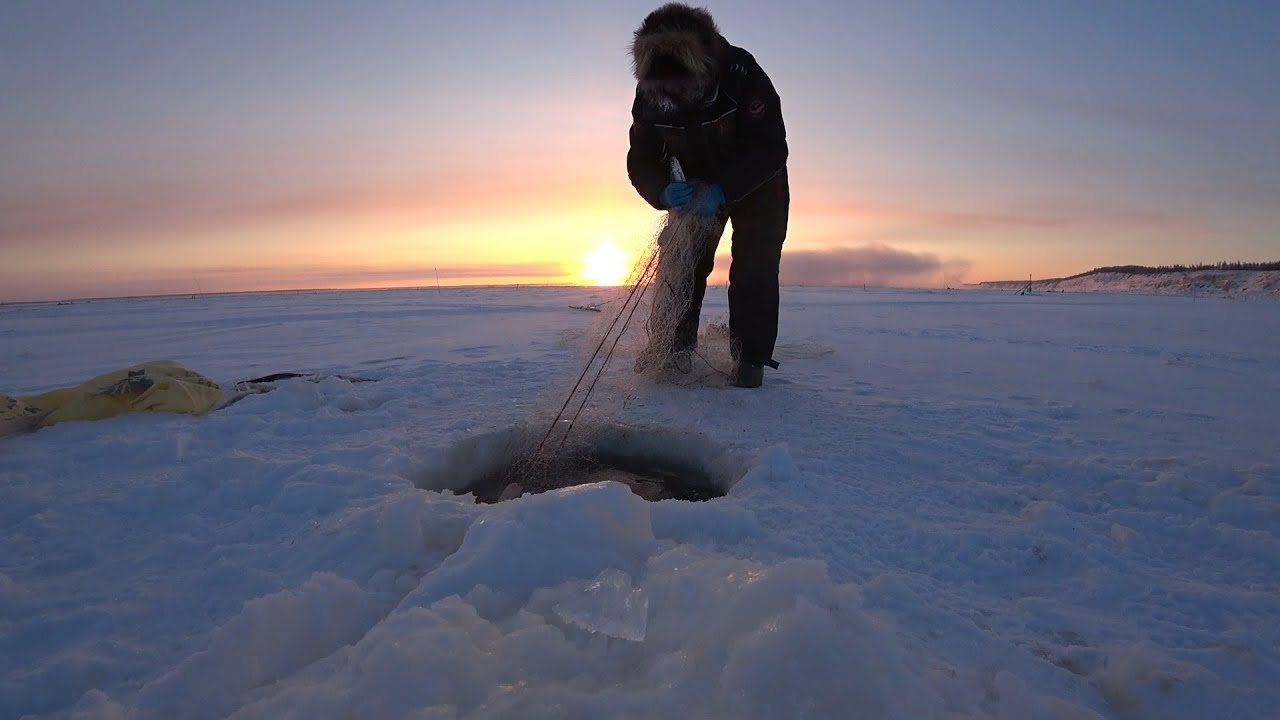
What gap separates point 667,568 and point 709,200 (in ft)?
8.19

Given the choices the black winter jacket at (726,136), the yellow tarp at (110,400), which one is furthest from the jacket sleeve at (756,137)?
the yellow tarp at (110,400)

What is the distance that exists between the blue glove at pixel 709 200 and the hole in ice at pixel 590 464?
4.65 ft

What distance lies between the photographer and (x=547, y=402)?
3393 millimetres

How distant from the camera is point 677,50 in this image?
3.20 m

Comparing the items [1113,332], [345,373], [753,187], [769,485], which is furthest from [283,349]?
[1113,332]

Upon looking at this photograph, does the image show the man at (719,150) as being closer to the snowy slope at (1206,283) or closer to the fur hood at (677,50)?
the fur hood at (677,50)

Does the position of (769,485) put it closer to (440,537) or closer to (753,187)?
(440,537)

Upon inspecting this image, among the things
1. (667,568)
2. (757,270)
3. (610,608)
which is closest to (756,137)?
(757,270)

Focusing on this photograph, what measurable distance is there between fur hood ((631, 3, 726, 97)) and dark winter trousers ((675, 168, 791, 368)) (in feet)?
2.67

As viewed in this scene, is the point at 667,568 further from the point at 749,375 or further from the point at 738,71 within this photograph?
the point at 738,71

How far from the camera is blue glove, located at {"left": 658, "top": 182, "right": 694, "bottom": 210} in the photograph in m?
3.45

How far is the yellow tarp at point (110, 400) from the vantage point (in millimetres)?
2881

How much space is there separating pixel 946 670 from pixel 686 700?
60cm

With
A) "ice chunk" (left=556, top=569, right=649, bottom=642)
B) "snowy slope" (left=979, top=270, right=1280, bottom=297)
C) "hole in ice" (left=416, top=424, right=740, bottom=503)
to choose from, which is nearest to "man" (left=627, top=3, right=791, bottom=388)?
"hole in ice" (left=416, top=424, right=740, bottom=503)
